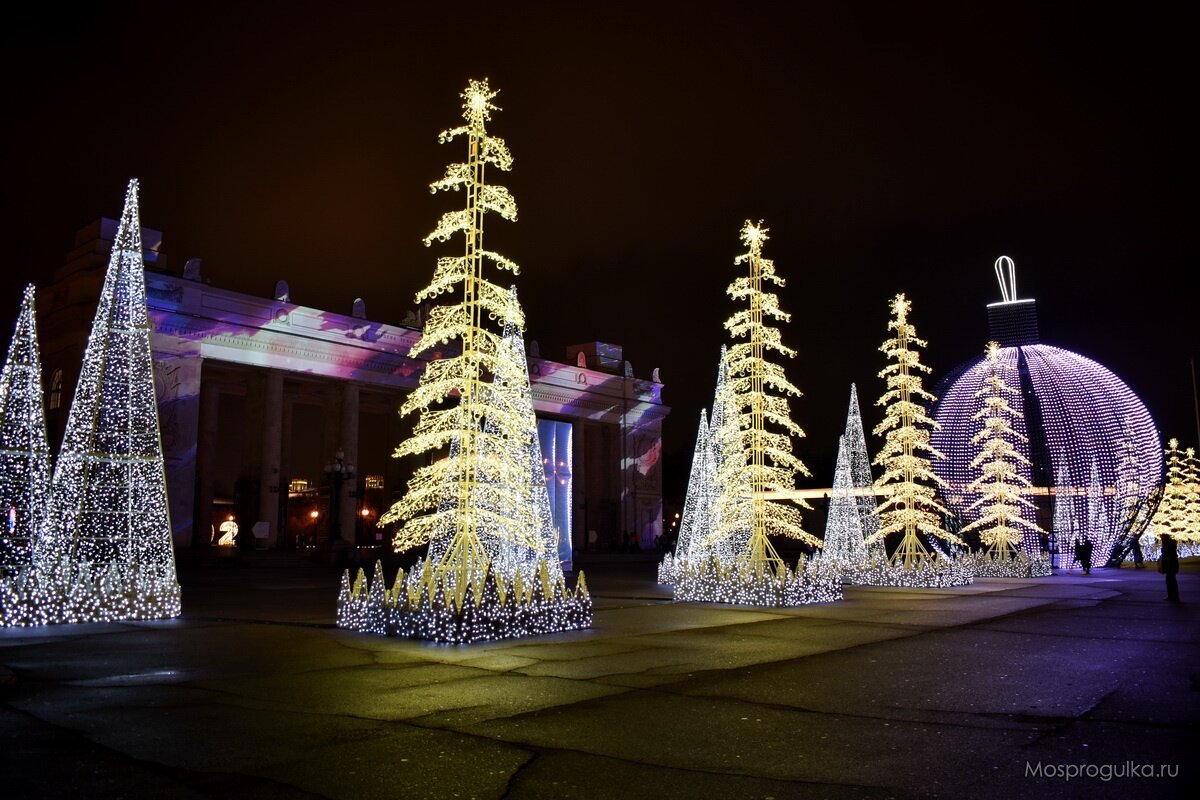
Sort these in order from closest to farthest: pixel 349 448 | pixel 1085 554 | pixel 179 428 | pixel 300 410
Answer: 1. pixel 1085 554
2. pixel 179 428
3. pixel 349 448
4. pixel 300 410

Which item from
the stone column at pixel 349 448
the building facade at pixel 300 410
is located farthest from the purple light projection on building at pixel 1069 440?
the stone column at pixel 349 448

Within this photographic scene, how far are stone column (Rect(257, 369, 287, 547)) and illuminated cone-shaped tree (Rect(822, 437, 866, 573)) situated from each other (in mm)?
26256

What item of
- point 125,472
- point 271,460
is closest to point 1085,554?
point 125,472

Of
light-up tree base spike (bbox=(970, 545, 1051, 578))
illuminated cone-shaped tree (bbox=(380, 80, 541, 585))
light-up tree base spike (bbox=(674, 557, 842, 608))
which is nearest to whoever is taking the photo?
illuminated cone-shaped tree (bbox=(380, 80, 541, 585))

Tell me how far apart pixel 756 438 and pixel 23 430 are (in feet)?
49.9

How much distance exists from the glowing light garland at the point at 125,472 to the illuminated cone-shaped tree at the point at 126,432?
19 mm

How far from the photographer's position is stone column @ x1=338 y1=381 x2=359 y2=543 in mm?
46844

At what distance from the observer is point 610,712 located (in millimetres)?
8078

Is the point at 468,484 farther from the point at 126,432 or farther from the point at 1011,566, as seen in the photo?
the point at 1011,566

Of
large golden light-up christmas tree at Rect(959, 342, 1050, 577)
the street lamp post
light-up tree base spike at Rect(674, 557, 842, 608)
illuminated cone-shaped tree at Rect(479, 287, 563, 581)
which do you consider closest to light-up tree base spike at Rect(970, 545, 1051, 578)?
large golden light-up christmas tree at Rect(959, 342, 1050, 577)

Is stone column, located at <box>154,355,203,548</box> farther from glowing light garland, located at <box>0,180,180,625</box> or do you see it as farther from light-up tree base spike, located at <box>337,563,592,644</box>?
light-up tree base spike, located at <box>337,563,592,644</box>

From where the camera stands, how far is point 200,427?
155ft

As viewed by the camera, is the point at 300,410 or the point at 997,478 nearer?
the point at 997,478

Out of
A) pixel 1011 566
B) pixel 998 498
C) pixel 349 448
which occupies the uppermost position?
pixel 349 448
